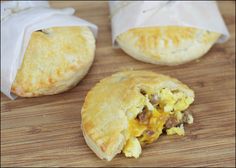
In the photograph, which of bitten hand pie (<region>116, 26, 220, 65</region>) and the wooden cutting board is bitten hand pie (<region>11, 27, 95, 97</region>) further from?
bitten hand pie (<region>116, 26, 220, 65</region>)

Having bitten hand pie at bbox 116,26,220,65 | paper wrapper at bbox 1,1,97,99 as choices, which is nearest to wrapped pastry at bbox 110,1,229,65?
bitten hand pie at bbox 116,26,220,65

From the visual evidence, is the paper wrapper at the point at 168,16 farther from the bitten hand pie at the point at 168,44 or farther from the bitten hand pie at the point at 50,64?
the bitten hand pie at the point at 50,64

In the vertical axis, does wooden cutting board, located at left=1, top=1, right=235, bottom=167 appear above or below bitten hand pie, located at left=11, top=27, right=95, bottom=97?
below

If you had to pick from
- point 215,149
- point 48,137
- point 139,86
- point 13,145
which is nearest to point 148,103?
point 139,86

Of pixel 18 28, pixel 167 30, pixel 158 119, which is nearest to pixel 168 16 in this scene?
pixel 167 30

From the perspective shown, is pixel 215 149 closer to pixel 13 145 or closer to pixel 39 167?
pixel 39 167

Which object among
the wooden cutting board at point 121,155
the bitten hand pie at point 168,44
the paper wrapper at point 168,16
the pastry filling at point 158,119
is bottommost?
the wooden cutting board at point 121,155

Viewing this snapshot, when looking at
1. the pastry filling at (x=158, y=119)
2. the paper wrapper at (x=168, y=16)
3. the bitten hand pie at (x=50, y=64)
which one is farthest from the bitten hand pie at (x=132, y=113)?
the paper wrapper at (x=168, y=16)
